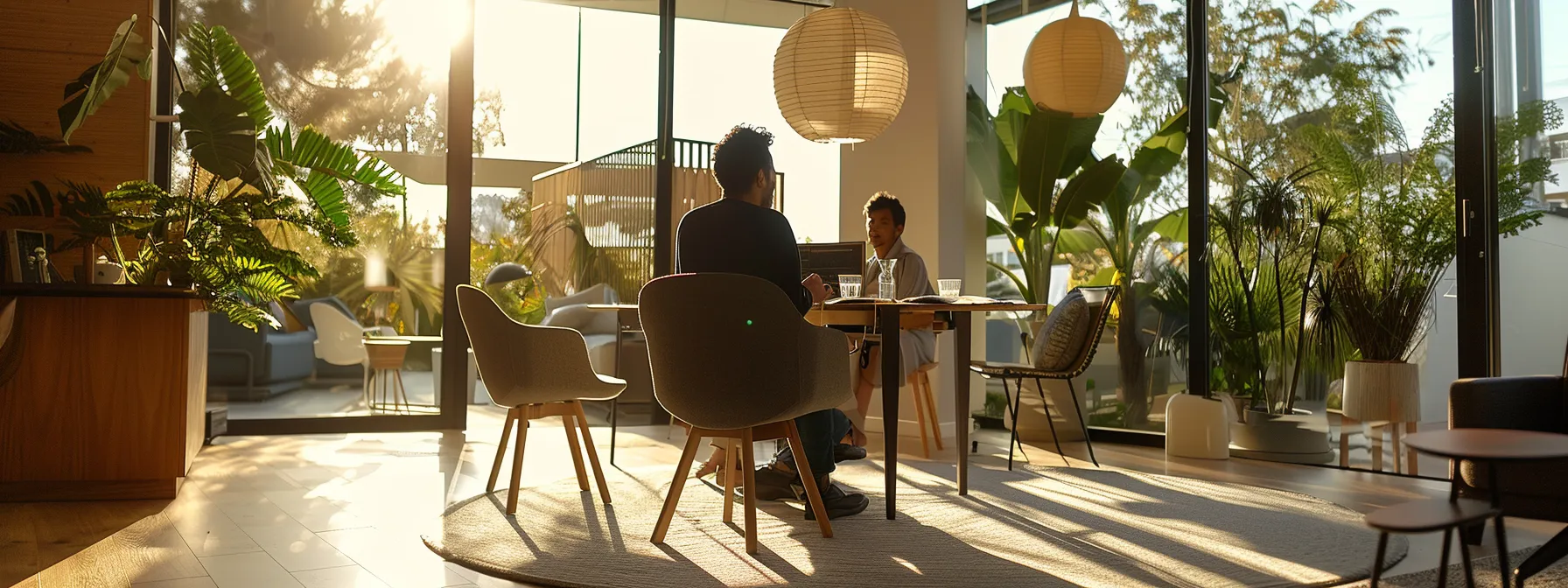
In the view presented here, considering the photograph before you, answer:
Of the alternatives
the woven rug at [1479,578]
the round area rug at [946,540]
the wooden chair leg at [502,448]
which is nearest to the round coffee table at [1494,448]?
the woven rug at [1479,578]

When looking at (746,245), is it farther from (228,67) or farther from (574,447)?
(228,67)

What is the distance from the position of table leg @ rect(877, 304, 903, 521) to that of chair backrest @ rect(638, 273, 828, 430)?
0.55m

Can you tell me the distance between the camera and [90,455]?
3.75 metres

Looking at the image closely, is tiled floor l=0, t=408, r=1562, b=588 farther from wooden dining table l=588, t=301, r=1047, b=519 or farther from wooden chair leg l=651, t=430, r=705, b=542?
wooden dining table l=588, t=301, r=1047, b=519

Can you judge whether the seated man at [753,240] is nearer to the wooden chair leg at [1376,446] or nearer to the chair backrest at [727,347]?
the chair backrest at [727,347]

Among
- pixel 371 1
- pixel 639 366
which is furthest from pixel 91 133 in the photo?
pixel 639 366

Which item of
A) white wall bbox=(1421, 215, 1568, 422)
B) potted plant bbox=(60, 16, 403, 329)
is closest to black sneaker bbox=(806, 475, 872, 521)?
potted plant bbox=(60, 16, 403, 329)

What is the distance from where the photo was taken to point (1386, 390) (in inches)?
179

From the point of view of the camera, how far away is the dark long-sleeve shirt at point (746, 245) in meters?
3.15

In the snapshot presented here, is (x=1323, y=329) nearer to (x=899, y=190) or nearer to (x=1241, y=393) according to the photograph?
(x=1241, y=393)

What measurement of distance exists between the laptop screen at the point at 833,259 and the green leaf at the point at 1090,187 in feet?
5.44

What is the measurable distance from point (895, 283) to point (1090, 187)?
1.42m

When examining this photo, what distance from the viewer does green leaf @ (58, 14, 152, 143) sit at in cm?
426

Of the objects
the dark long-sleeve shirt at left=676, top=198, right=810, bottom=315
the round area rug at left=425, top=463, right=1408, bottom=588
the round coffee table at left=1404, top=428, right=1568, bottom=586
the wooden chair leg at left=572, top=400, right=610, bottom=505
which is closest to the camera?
the round coffee table at left=1404, top=428, right=1568, bottom=586
